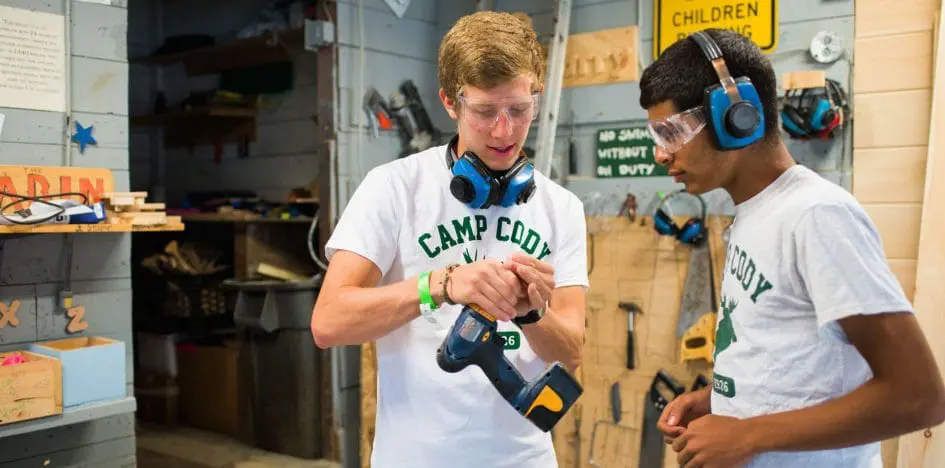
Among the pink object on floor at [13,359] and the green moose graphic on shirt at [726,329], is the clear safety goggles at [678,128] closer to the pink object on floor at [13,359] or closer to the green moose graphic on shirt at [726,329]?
the green moose graphic on shirt at [726,329]

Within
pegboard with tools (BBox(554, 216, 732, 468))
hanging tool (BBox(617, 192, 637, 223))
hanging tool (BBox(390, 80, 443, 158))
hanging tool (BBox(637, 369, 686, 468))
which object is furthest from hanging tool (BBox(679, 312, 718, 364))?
hanging tool (BBox(390, 80, 443, 158))

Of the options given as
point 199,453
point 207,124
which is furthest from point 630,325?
point 207,124

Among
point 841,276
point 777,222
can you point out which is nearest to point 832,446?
point 841,276

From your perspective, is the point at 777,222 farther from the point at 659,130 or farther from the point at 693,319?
the point at 693,319

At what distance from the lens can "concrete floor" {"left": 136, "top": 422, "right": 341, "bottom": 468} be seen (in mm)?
4691

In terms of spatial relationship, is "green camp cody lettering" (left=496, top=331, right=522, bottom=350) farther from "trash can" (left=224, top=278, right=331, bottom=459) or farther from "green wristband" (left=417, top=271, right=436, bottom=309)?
"trash can" (left=224, top=278, right=331, bottom=459)

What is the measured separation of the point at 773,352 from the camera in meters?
1.30

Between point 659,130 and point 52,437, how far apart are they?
2884 millimetres

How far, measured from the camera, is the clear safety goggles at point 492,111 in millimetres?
1552

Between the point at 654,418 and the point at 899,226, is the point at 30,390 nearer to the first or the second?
the point at 654,418

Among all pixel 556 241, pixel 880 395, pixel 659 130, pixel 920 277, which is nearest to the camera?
pixel 880 395

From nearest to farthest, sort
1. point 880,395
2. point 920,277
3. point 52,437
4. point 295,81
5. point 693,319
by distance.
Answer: point 880,395 → point 920,277 → point 52,437 → point 693,319 → point 295,81

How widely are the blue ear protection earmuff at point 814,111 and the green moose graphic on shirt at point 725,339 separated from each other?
1978mm

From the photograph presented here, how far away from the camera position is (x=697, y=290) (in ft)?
12.0
